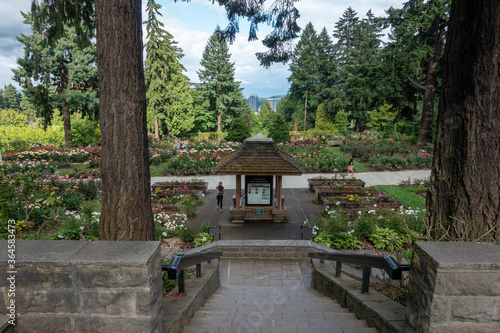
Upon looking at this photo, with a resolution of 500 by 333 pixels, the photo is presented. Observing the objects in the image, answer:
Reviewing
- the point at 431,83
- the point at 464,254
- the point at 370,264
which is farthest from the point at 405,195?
the point at 431,83

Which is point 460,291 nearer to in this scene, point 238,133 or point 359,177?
point 359,177

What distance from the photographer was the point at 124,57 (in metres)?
3.88

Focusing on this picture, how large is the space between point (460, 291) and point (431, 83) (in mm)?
26900

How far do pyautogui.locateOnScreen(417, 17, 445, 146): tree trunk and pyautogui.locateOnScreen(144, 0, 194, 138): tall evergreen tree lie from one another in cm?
2822

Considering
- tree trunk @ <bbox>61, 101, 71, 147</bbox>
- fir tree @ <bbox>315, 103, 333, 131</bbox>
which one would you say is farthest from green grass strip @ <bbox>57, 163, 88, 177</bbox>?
fir tree @ <bbox>315, 103, 333, 131</bbox>

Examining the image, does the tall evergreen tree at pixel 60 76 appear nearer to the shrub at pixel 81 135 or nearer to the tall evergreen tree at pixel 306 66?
the shrub at pixel 81 135

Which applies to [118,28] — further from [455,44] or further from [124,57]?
[455,44]

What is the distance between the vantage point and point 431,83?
23.8m

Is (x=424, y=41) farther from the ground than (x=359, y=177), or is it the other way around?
(x=424, y=41)

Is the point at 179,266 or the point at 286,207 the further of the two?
the point at 286,207

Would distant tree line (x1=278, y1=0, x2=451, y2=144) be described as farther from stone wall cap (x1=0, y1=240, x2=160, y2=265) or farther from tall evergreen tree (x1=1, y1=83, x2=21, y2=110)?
tall evergreen tree (x1=1, y1=83, x2=21, y2=110)

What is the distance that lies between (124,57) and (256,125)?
59031mm

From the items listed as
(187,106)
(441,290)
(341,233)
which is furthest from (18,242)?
(187,106)

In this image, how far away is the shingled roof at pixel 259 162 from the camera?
10156 millimetres
